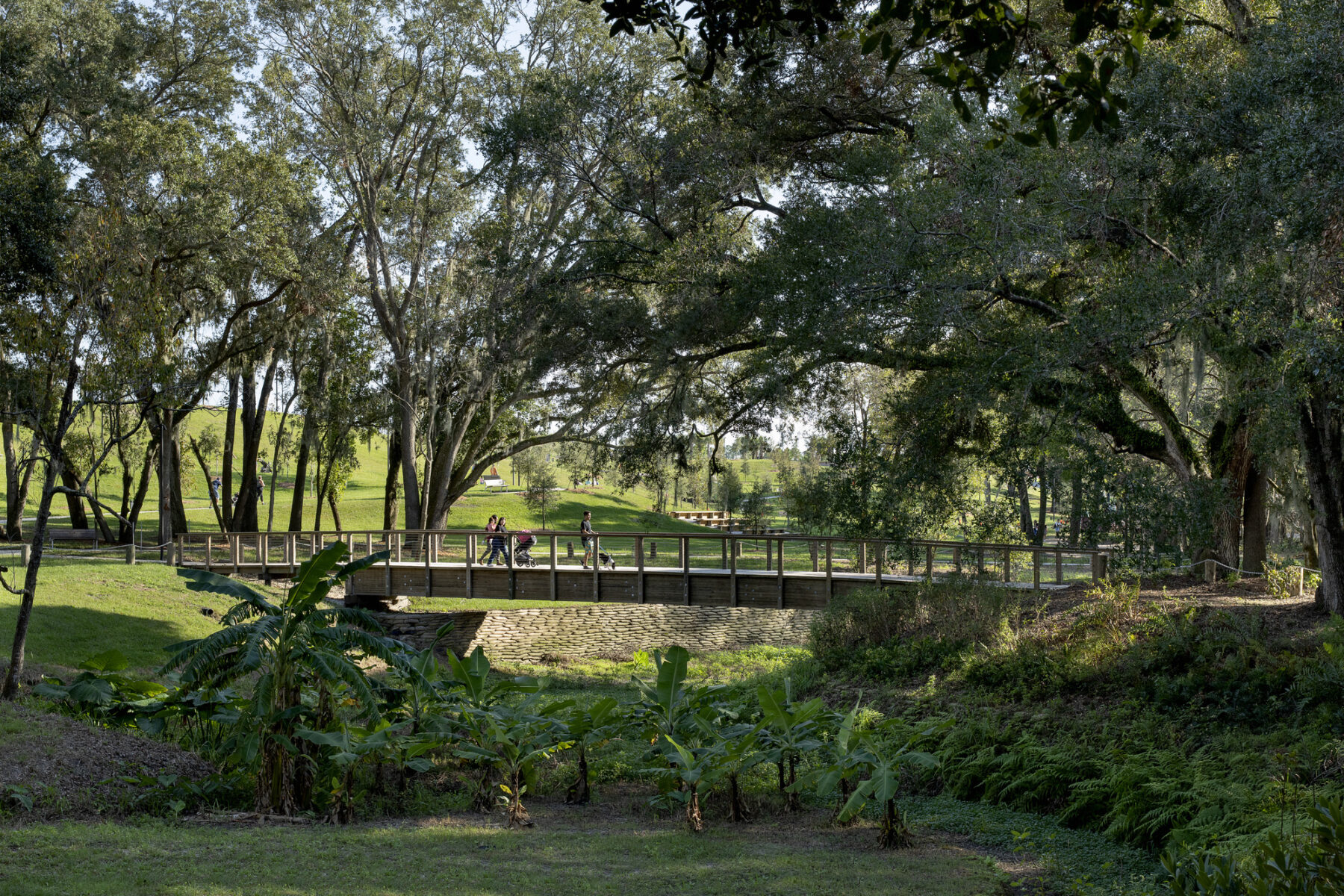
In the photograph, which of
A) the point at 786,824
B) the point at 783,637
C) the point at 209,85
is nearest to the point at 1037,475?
the point at 786,824

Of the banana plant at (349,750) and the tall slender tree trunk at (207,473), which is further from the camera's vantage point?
the tall slender tree trunk at (207,473)

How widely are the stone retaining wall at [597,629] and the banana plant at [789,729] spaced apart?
49.5 ft

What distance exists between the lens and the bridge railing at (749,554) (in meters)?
15.9

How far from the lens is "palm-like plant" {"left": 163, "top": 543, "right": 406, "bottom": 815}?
7.63 metres

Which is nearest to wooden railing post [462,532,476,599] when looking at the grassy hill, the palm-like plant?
the palm-like plant

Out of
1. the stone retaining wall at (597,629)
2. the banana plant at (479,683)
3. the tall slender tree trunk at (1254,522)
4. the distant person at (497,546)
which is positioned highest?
the tall slender tree trunk at (1254,522)

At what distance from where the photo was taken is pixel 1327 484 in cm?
1139

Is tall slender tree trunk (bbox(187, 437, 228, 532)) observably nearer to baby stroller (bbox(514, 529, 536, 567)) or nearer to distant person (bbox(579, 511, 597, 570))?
baby stroller (bbox(514, 529, 536, 567))

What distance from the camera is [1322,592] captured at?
11.6 meters

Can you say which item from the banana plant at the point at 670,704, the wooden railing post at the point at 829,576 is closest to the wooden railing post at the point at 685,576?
the wooden railing post at the point at 829,576

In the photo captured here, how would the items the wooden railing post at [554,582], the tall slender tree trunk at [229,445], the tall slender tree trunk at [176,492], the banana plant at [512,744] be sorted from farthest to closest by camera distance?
the tall slender tree trunk at [229,445], the tall slender tree trunk at [176,492], the wooden railing post at [554,582], the banana plant at [512,744]

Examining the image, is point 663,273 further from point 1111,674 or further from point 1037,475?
point 1111,674

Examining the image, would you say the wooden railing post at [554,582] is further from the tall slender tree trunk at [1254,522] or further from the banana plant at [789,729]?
the tall slender tree trunk at [1254,522]

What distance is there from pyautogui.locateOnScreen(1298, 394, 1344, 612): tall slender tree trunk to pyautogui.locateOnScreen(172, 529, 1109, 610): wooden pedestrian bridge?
2939 mm
